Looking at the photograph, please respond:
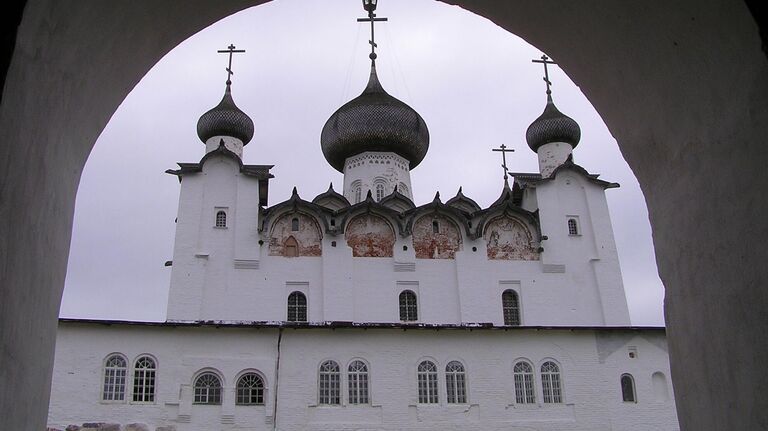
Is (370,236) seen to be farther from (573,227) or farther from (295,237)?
(573,227)

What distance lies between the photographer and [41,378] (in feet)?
11.0

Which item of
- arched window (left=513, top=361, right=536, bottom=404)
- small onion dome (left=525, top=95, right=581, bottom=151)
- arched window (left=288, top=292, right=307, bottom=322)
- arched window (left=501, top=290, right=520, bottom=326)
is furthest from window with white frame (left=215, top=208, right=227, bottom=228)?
small onion dome (left=525, top=95, right=581, bottom=151)

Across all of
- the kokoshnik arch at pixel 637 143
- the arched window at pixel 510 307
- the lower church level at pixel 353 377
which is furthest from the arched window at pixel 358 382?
the kokoshnik arch at pixel 637 143

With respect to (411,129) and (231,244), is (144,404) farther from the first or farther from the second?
(411,129)

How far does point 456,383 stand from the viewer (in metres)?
18.6

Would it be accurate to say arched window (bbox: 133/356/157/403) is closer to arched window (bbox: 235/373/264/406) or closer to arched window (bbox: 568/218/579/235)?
arched window (bbox: 235/373/264/406)

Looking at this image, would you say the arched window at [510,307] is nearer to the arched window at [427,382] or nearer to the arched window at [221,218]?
the arched window at [427,382]

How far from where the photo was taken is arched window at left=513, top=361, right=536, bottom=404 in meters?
18.8

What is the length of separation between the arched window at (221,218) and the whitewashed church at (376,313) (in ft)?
0.13

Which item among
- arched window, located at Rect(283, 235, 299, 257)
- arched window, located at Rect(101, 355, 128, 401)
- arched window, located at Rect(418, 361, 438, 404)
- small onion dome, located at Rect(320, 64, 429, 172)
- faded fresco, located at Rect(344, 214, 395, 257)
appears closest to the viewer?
arched window, located at Rect(101, 355, 128, 401)

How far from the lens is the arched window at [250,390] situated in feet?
58.5

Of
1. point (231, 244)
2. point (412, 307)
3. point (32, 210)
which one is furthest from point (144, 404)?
point (32, 210)

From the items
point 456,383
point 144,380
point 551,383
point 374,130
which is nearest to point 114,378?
point 144,380

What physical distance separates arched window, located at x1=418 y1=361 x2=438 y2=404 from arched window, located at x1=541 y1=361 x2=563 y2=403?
2.62 m
